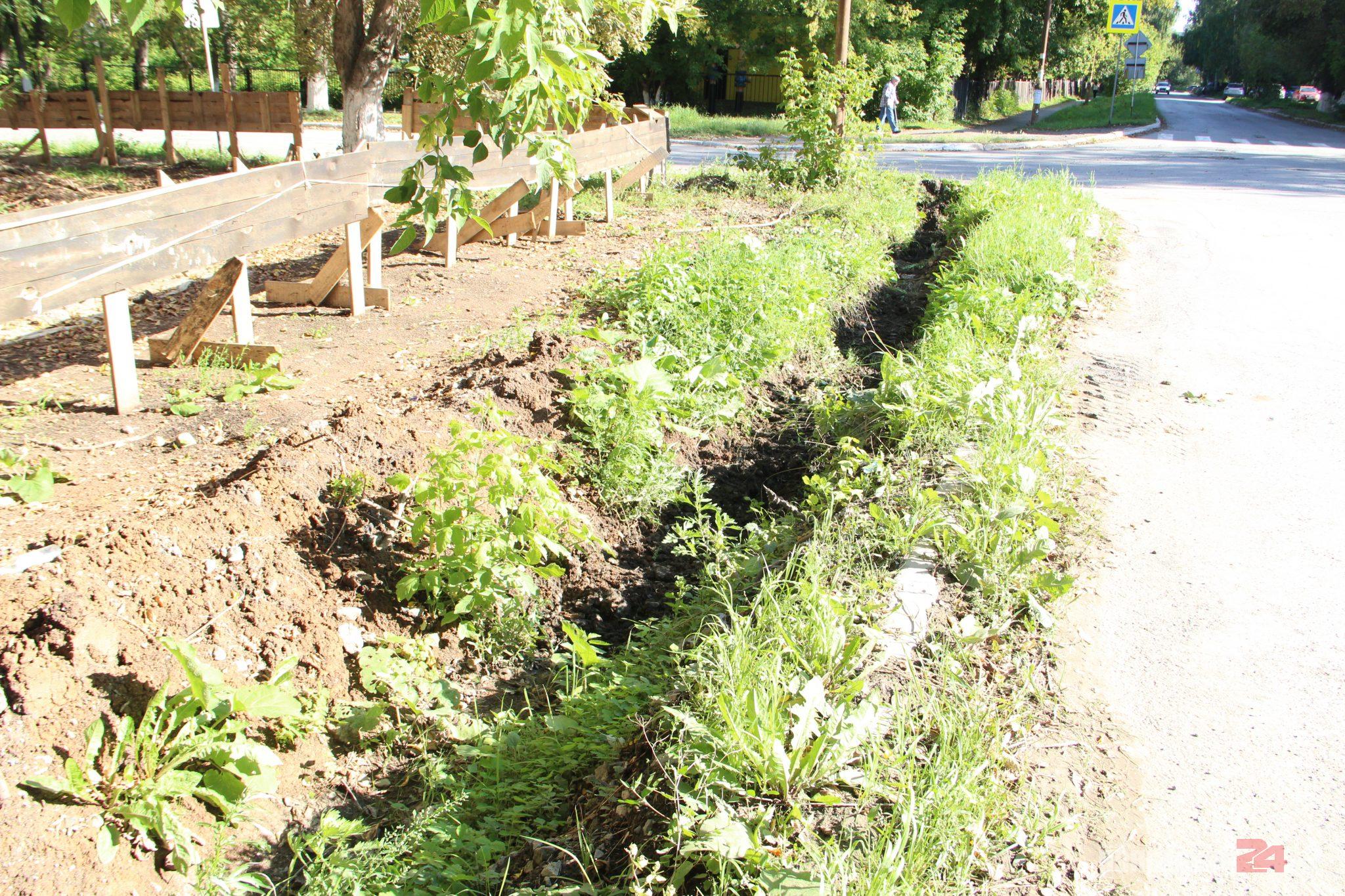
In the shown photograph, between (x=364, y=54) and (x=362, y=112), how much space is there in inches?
34.4

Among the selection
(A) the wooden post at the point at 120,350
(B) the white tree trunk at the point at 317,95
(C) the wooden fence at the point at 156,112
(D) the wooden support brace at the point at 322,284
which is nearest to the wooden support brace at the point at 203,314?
(A) the wooden post at the point at 120,350

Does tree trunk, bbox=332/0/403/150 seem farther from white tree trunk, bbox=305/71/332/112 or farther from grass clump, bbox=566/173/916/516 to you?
white tree trunk, bbox=305/71/332/112

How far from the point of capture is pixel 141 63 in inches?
1095

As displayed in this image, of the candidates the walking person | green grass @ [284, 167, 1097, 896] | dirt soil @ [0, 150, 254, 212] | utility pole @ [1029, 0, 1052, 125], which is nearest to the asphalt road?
→ green grass @ [284, 167, 1097, 896]

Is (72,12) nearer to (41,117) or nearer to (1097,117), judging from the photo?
(41,117)

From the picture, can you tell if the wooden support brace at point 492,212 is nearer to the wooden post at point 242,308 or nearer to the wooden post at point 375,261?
the wooden post at point 375,261

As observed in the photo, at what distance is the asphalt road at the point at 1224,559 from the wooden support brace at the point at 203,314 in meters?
4.80

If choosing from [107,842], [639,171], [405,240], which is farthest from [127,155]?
[107,842]

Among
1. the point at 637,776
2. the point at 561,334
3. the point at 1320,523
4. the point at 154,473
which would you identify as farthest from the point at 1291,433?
the point at 154,473

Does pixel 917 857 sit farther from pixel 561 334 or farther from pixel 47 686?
pixel 561 334

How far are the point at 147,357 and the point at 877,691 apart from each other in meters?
4.96

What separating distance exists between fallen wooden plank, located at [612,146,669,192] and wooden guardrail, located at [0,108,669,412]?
12.2ft

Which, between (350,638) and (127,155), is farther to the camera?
(127,155)

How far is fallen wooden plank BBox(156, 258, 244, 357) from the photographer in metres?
5.73
